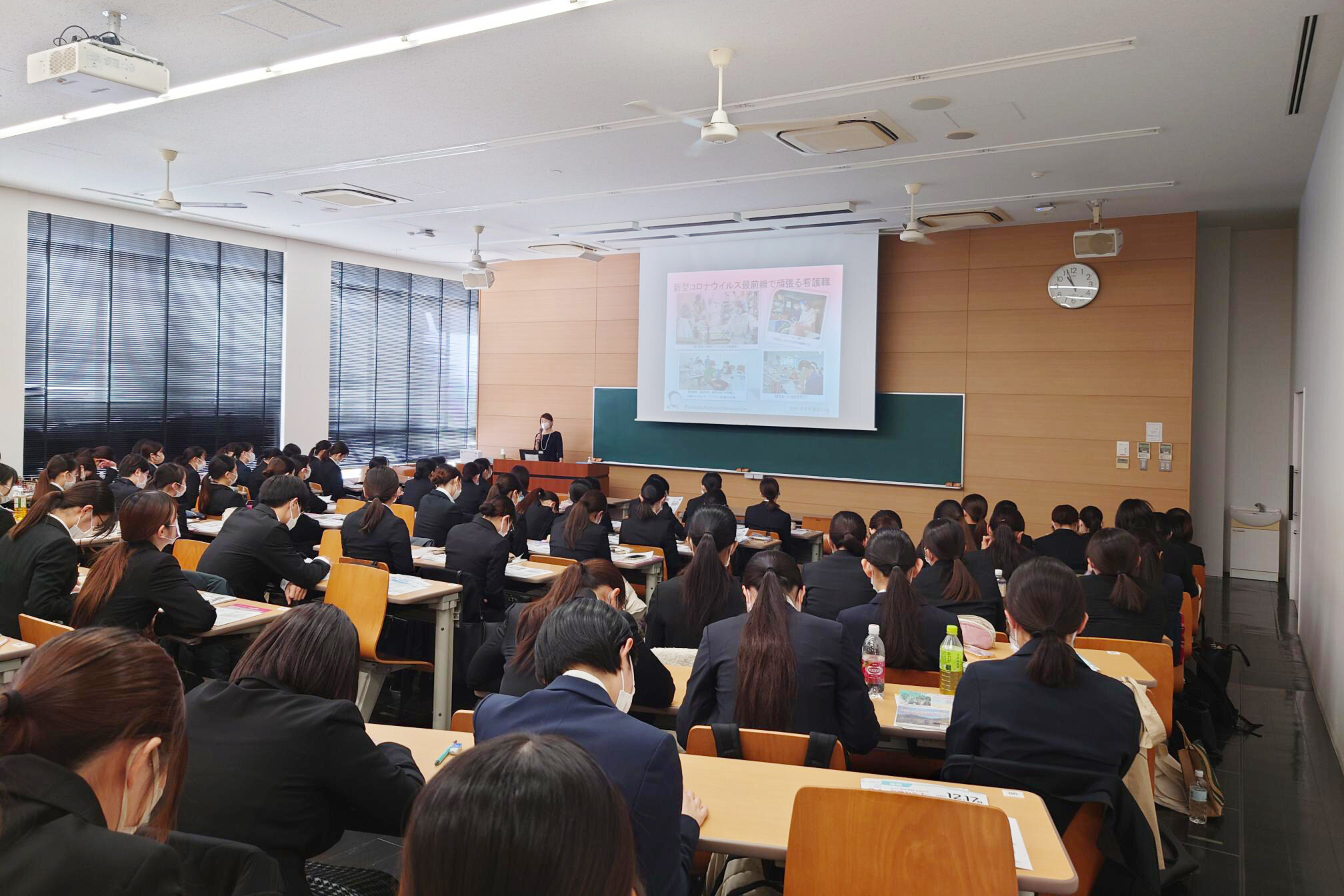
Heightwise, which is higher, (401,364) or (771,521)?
(401,364)

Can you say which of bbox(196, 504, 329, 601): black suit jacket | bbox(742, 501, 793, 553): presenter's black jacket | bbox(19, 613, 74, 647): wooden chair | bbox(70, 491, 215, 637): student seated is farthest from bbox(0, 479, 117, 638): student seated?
bbox(742, 501, 793, 553): presenter's black jacket

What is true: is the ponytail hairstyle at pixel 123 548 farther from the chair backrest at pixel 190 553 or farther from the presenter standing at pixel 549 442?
the presenter standing at pixel 549 442

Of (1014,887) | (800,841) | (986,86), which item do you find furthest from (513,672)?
(986,86)

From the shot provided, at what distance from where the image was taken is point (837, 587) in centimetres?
414

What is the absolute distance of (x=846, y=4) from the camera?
13.8 feet

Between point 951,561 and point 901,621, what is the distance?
2.66ft

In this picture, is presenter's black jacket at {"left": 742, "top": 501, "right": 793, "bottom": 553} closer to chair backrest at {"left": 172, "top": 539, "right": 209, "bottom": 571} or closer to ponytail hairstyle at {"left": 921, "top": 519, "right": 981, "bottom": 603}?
ponytail hairstyle at {"left": 921, "top": 519, "right": 981, "bottom": 603}

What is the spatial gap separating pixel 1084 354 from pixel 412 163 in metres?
6.60

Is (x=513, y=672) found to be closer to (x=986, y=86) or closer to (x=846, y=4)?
(x=846, y=4)

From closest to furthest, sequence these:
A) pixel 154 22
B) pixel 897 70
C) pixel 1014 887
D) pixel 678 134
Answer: pixel 1014 887 → pixel 154 22 → pixel 897 70 → pixel 678 134

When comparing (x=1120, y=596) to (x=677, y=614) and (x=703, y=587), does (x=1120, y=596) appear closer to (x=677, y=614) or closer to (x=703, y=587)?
(x=703, y=587)

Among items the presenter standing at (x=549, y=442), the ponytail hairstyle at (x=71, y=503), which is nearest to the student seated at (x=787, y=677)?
the ponytail hairstyle at (x=71, y=503)

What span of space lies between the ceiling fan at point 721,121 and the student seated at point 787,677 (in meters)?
2.63

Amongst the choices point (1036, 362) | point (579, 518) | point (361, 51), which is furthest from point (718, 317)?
point (361, 51)
